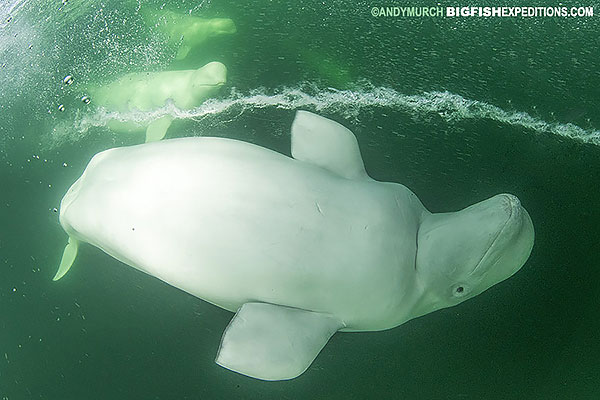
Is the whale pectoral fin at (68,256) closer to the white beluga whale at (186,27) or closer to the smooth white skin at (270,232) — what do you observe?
the smooth white skin at (270,232)

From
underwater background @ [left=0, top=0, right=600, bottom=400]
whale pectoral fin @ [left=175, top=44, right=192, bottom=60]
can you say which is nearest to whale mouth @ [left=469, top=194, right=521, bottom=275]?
underwater background @ [left=0, top=0, right=600, bottom=400]

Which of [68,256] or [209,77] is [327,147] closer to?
[209,77]

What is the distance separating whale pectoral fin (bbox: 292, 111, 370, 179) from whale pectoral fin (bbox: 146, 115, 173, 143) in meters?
1.32

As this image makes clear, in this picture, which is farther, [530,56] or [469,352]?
[530,56]

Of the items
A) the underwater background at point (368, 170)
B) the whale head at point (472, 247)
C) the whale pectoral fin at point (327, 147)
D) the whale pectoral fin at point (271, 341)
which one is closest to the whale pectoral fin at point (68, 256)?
the underwater background at point (368, 170)

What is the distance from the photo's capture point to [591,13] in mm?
4184

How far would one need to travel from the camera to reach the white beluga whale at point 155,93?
4328 mm

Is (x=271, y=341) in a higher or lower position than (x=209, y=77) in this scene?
lower

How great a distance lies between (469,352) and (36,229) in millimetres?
3256

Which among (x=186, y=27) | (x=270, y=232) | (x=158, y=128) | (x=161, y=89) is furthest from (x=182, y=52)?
(x=270, y=232)

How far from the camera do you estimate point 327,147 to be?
11.0 ft

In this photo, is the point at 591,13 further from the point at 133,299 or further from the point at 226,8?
the point at 133,299

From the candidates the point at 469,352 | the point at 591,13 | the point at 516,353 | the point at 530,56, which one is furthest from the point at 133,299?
the point at 591,13

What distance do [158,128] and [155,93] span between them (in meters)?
0.42
